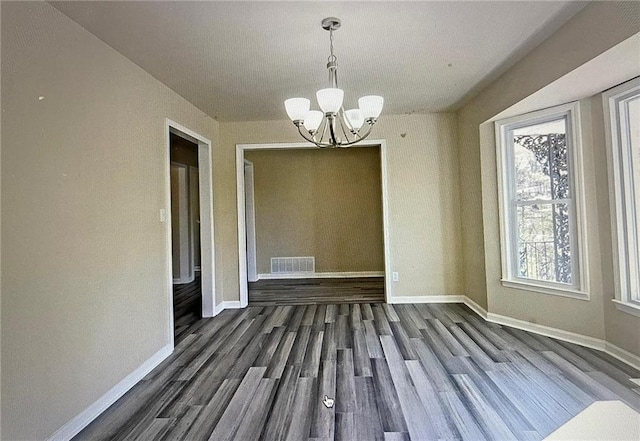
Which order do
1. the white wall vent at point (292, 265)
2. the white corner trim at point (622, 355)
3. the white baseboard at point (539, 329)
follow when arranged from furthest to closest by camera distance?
1. the white wall vent at point (292, 265)
2. the white baseboard at point (539, 329)
3. the white corner trim at point (622, 355)

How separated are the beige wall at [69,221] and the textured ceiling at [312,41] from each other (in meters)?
0.31

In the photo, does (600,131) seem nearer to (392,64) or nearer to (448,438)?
(392,64)

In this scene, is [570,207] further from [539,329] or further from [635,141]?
[539,329]

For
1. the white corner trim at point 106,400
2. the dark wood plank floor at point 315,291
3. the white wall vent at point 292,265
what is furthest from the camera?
the white wall vent at point 292,265

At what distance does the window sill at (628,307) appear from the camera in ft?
8.49

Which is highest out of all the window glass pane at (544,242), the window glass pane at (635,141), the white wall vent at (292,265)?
the window glass pane at (635,141)

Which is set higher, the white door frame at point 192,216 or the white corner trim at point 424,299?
the white door frame at point 192,216

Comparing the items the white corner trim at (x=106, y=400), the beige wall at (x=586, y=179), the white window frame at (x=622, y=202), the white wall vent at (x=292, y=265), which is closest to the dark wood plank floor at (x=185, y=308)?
the white corner trim at (x=106, y=400)

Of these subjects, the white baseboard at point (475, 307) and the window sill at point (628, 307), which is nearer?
the window sill at point (628, 307)

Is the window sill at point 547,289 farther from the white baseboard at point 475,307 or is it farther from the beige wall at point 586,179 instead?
the white baseboard at point 475,307

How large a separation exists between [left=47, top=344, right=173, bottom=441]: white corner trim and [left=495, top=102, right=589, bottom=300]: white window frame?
3.50m

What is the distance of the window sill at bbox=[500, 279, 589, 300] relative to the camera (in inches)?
121

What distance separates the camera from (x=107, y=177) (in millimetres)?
2389

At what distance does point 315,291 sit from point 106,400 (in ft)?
11.6
